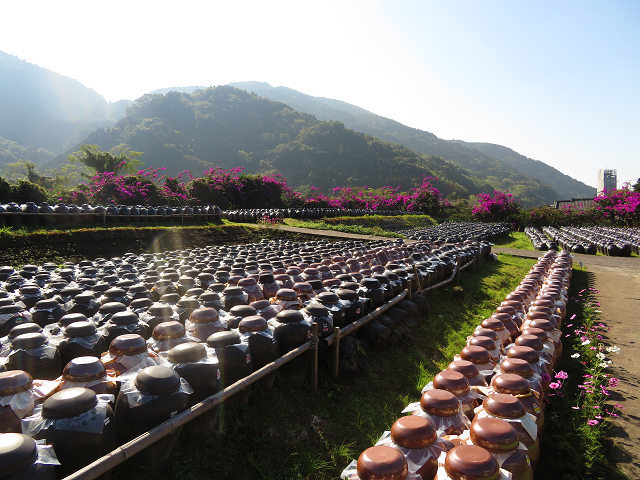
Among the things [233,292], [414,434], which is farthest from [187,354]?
[233,292]

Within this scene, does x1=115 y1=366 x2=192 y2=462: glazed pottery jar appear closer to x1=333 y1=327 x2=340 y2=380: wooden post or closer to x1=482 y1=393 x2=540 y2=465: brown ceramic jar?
x1=333 y1=327 x2=340 y2=380: wooden post

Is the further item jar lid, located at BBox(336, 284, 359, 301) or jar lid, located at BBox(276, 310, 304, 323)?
jar lid, located at BBox(336, 284, 359, 301)

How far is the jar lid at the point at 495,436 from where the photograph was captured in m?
3.05

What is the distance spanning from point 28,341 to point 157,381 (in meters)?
2.22

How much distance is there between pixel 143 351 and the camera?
4.28 meters

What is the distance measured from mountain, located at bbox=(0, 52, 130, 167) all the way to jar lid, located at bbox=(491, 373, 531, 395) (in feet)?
436

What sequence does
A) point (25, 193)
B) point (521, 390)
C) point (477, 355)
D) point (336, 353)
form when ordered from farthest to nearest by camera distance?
point (25, 193) → point (336, 353) → point (477, 355) → point (521, 390)

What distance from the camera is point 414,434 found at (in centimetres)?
321

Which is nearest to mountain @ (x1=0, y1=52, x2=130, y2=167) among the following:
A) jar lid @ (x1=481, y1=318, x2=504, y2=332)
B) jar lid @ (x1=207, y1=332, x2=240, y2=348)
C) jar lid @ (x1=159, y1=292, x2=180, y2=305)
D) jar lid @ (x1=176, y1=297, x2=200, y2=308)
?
jar lid @ (x1=159, y1=292, x2=180, y2=305)

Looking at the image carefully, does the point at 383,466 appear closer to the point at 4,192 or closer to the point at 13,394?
the point at 13,394

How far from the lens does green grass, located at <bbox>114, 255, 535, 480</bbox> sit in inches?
155

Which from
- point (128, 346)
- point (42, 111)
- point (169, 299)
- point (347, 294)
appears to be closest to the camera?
point (128, 346)

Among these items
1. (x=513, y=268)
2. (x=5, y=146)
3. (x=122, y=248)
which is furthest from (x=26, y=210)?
(x=5, y=146)

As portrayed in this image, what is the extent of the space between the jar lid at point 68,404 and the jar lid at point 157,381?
41 centimetres
